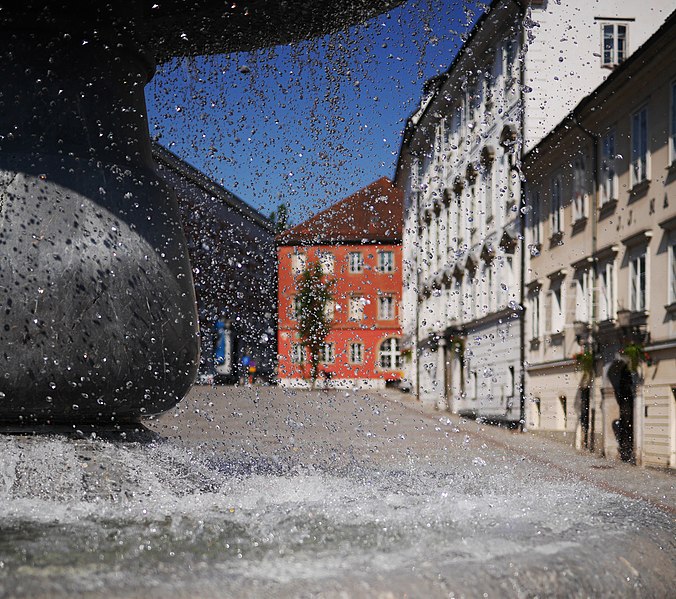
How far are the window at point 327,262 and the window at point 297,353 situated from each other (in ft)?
8.34

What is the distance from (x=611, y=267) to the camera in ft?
60.4

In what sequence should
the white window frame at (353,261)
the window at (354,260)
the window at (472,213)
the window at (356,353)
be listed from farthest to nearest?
the window at (356,353)
the window at (472,213)
the window at (354,260)
the white window frame at (353,261)

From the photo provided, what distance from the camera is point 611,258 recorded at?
18.3 m

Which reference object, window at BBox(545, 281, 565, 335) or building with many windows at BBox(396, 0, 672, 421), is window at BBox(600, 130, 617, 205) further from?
window at BBox(545, 281, 565, 335)

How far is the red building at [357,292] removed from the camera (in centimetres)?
1481

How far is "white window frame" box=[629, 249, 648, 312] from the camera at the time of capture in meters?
16.9

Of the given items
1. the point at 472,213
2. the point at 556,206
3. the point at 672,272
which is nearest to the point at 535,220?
the point at 556,206

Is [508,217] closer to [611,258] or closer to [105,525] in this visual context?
[611,258]

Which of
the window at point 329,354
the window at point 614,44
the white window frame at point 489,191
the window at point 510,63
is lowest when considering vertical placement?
the window at point 329,354

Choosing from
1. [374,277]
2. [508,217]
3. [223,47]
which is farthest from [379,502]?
[374,277]

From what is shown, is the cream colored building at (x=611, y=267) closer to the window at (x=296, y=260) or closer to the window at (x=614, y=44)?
the window at (x=614, y=44)

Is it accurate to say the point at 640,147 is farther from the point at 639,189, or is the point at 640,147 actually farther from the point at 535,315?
the point at 535,315

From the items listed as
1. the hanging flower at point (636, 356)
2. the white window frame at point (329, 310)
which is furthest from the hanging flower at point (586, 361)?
the white window frame at point (329, 310)

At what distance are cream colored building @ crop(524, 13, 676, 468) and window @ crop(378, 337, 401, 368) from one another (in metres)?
21.5
